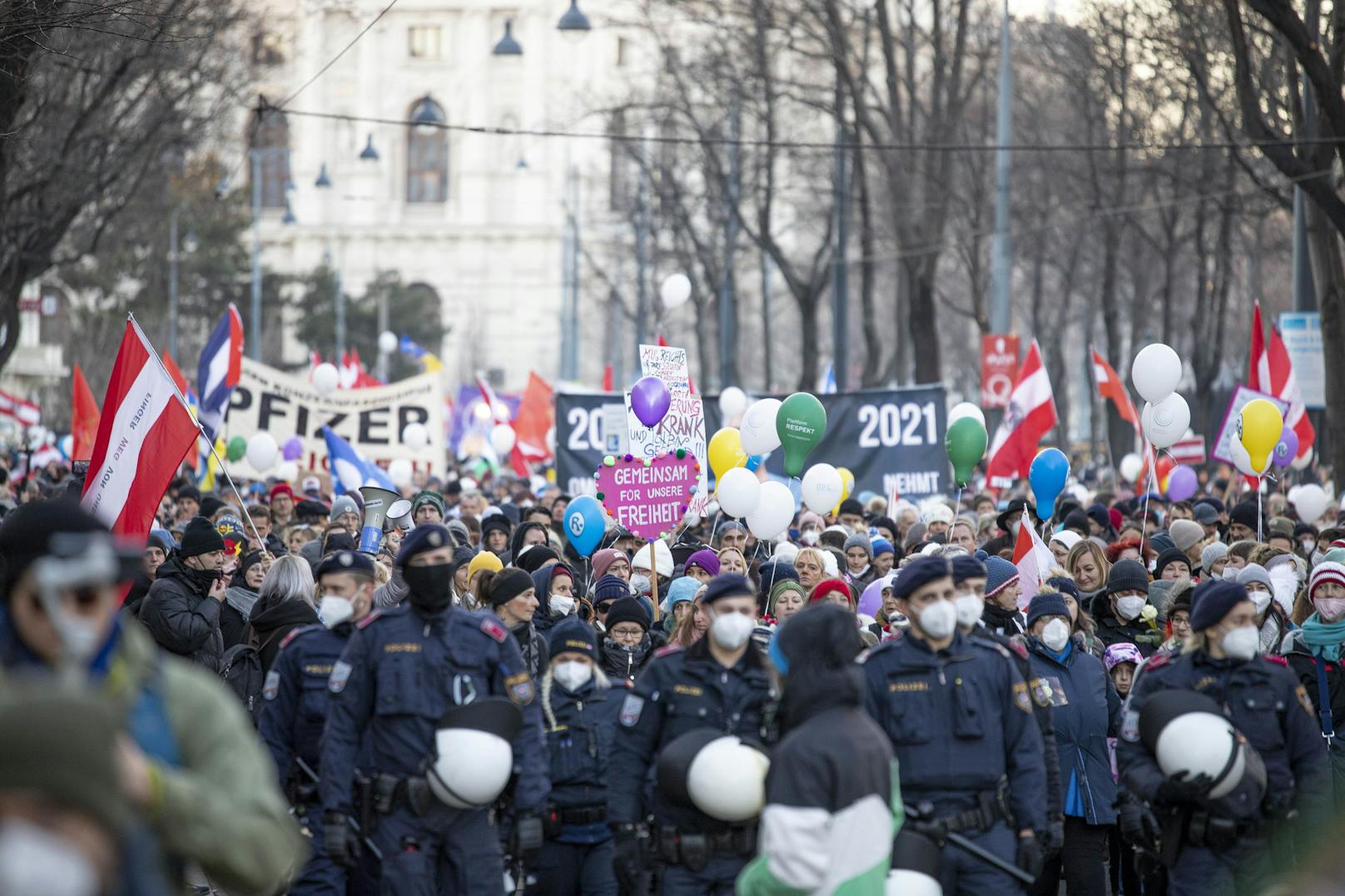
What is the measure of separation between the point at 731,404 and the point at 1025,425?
3239 millimetres

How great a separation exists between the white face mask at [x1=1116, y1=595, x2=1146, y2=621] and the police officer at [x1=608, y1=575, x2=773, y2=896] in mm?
3606

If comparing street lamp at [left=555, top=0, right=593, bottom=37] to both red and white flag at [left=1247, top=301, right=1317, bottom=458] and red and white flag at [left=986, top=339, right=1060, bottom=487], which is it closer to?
red and white flag at [left=986, top=339, right=1060, bottom=487]

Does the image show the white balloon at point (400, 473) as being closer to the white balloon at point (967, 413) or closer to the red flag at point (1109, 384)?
the red flag at point (1109, 384)

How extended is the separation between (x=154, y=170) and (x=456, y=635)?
27.0 meters

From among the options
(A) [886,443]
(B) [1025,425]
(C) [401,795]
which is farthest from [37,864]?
(A) [886,443]

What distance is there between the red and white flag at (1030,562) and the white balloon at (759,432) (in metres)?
3.25

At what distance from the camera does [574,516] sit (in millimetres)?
12930

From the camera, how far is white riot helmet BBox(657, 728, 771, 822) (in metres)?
6.20

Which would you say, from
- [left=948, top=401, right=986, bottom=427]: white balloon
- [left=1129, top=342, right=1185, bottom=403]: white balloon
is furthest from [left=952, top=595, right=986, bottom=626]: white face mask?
[left=1129, top=342, right=1185, bottom=403]: white balloon

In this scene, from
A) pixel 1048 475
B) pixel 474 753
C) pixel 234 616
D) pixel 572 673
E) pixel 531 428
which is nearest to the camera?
pixel 474 753

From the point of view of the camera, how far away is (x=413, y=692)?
21.6ft

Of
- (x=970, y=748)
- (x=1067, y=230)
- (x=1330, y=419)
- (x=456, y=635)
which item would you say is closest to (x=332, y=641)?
(x=456, y=635)

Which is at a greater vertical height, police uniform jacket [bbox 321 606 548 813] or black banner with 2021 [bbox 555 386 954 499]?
black banner with 2021 [bbox 555 386 954 499]

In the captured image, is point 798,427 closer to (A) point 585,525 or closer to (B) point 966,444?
(B) point 966,444
